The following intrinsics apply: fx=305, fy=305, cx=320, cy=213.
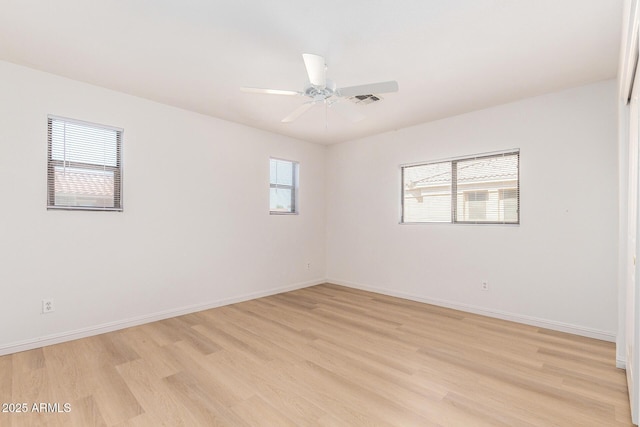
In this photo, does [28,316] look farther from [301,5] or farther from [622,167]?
[622,167]

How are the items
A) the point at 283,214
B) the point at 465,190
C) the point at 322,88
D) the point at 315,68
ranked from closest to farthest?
1. the point at 315,68
2. the point at 322,88
3. the point at 465,190
4. the point at 283,214

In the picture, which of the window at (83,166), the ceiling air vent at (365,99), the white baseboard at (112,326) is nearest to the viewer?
the white baseboard at (112,326)

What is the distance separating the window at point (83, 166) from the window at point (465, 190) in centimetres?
386

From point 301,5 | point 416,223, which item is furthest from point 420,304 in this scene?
point 301,5

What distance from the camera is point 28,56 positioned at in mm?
2598

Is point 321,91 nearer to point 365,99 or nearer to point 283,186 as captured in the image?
point 365,99

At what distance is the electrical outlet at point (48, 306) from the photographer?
9.38 feet

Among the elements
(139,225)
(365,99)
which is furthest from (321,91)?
(139,225)

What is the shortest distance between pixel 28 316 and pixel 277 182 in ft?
10.8

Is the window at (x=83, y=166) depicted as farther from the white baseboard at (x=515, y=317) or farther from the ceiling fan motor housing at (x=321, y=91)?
the white baseboard at (x=515, y=317)

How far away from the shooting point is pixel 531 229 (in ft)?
11.3

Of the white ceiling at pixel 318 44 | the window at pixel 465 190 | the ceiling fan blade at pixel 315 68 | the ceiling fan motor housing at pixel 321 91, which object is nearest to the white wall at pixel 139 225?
the white ceiling at pixel 318 44

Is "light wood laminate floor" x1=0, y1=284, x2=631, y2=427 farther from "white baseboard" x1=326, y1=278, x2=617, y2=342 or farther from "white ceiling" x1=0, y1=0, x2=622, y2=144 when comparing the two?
"white ceiling" x1=0, y1=0, x2=622, y2=144

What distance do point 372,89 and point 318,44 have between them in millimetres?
550
